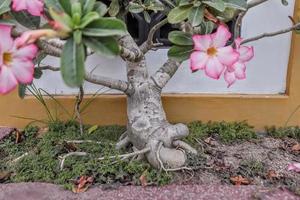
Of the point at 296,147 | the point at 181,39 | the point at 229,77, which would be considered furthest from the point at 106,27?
the point at 296,147

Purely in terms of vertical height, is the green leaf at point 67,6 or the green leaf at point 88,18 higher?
the green leaf at point 67,6

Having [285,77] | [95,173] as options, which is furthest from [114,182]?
[285,77]

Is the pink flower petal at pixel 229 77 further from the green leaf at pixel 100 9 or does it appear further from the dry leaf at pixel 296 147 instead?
the dry leaf at pixel 296 147

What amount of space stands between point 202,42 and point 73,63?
0.51 meters

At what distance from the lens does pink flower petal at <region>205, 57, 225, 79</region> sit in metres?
1.52

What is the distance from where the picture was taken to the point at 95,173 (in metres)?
2.00

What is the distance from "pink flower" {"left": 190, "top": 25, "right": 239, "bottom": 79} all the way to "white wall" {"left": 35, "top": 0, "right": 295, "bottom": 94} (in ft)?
3.33

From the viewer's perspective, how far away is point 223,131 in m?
2.52

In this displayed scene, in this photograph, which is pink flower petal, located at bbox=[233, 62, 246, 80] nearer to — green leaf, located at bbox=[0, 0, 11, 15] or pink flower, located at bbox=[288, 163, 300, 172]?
pink flower, located at bbox=[288, 163, 300, 172]

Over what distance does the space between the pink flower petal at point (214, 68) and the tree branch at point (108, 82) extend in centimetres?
66

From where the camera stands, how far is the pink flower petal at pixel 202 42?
1538 mm

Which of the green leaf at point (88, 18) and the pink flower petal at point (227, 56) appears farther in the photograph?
the pink flower petal at point (227, 56)

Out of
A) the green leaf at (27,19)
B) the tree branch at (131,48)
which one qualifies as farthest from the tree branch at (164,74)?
the green leaf at (27,19)

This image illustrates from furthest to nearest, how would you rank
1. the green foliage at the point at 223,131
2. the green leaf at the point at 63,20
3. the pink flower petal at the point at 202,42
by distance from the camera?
the green foliage at the point at 223,131 → the pink flower petal at the point at 202,42 → the green leaf at the point at 63,20
